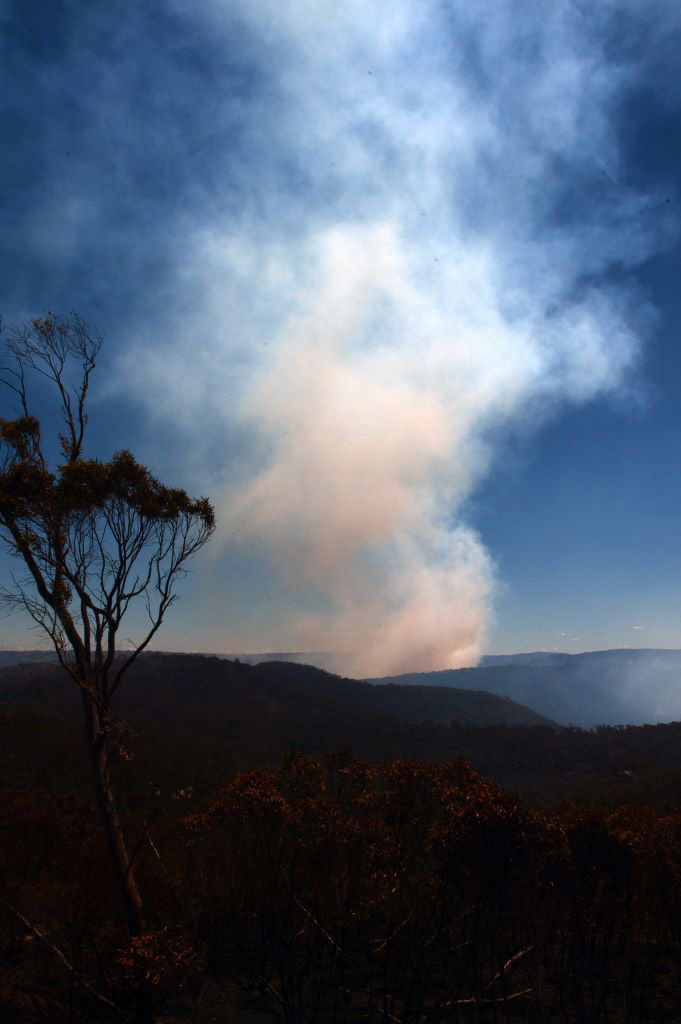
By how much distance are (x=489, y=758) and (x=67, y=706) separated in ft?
173

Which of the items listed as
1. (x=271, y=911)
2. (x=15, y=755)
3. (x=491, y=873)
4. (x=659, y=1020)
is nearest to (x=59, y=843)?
(x=271, y=911)

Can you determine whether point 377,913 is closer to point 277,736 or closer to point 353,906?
point 353,906

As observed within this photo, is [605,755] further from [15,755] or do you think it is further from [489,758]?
[15,755]

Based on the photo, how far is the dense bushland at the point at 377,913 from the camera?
25.3 ft

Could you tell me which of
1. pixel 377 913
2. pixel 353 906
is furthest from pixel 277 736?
pixel 377 913

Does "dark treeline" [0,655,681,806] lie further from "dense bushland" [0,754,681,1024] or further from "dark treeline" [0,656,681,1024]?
"dark treeline" [0,656,681,1024]

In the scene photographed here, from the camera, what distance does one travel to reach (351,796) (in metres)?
9.97

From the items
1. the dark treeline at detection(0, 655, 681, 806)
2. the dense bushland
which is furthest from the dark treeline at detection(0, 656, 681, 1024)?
the dark treeline at detection(0, 655, 681, 806)

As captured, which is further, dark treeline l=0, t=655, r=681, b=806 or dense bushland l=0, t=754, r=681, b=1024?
dark treeline l=0, t=655, r=681, b=806

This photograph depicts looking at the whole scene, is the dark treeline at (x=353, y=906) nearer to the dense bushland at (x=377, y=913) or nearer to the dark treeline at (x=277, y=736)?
the dense bushland at (x=377, y=913)

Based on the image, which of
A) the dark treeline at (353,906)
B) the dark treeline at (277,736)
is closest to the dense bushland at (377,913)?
the dark treeline at (353,906)

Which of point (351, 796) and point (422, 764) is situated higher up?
point (422, 764)

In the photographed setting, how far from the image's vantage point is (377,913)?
33.7 ft

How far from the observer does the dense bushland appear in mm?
7719
